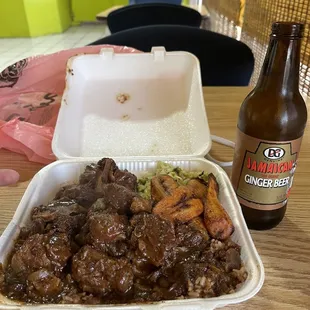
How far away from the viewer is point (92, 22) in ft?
25.7

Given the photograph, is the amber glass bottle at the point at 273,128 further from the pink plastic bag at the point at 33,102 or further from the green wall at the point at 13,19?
the green wall at the point at 13,19

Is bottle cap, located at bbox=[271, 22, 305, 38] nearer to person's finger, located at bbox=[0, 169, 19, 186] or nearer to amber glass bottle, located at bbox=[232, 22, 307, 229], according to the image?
amber glass bottle, located at bbox=[232, 22, 307, 229]

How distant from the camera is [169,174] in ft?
2.89

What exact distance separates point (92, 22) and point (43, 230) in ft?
25.5

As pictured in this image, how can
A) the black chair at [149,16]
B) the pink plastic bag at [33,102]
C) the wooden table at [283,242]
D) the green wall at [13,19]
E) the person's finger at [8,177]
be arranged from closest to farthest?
the wooden table at [283,242]
the person's finger at [8,177]
the pink plastic bag at [33,102]
the black chair at [149,16]
the green wall at [13,19]

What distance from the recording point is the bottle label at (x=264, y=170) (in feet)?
2.39

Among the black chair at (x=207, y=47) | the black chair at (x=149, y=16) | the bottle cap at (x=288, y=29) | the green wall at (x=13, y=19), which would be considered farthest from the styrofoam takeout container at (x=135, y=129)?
the green wall at (x=13, y=19)

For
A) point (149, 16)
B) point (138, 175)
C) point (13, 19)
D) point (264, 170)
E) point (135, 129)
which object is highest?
point (264, 170)

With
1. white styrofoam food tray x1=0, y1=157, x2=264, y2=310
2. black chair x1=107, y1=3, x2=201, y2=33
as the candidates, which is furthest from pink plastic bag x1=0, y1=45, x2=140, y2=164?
black chair x1=107, y1=3, x2=201, y2=33

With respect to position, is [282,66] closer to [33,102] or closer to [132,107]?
[132,107]

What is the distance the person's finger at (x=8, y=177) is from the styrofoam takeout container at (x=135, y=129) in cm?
15

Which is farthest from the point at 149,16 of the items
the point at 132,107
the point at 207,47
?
the point at 132,107

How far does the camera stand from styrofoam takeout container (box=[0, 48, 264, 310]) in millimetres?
683

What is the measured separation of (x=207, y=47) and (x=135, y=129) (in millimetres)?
849
